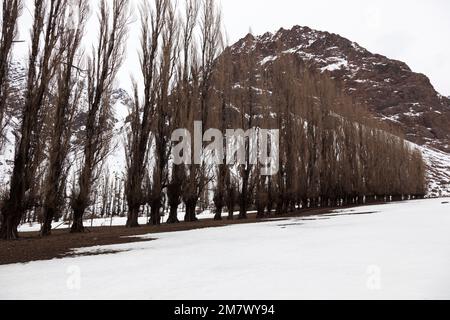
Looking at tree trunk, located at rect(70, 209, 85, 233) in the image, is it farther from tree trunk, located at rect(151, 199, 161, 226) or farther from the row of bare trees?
tree trunk, located at rect(151, 199, 161, 226)

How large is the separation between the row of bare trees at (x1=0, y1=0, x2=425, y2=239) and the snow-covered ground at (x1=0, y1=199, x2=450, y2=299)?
8484 millimetres

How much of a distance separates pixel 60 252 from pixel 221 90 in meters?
17.3

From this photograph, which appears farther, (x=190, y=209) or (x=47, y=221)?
(x=190, y=209)

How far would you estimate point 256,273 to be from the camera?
480cm

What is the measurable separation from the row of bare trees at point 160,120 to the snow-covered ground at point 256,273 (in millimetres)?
8484

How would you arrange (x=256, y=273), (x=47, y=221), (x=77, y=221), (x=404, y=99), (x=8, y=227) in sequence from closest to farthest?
(x=256, y=273) < (x=8, y=227) < (x=47, y=221) < (x=77, y=221) < (x=404, y=99)

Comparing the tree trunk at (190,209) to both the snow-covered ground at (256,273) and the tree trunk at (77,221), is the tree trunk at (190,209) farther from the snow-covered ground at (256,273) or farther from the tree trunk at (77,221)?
the snow-covered ground at (256,273)

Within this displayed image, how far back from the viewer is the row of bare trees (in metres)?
13.7

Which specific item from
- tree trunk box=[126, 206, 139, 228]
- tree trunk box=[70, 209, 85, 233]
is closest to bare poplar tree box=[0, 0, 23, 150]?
tree trunk box=[70, 209, 85, 233]

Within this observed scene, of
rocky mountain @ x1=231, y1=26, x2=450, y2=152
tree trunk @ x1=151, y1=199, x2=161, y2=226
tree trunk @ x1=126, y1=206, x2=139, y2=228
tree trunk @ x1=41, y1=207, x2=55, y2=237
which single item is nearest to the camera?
tree trunk @ x1=41, y1=207, x2=55, y2=237

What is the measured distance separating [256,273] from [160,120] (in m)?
16.8

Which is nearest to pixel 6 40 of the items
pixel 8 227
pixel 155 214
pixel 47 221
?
pixel 8 227

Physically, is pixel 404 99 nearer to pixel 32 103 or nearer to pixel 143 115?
pixel 143 115
